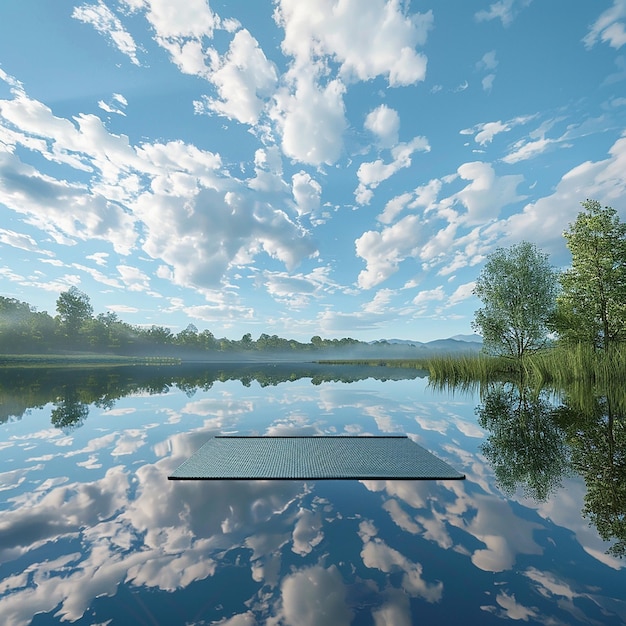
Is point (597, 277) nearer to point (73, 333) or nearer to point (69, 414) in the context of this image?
point (69, 414)

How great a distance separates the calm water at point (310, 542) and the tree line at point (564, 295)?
12.1 m

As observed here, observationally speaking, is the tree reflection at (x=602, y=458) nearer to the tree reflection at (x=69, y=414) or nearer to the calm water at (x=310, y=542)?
the calm water at (x=310, y=542)

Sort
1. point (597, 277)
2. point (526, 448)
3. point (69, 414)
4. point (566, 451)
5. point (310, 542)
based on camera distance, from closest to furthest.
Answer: point (310, 542) → point (566, 451) → point (526, 448) → point (69, 414) → point (597, 277)

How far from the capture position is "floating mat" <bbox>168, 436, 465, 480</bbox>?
2.96m

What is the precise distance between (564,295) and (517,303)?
2578 millimetres

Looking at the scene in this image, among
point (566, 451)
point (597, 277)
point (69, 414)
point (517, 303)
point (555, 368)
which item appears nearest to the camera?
point (566, 451)

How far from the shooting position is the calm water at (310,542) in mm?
1383

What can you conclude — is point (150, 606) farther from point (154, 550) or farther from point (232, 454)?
point (232, 454)

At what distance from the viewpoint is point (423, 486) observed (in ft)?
8.95

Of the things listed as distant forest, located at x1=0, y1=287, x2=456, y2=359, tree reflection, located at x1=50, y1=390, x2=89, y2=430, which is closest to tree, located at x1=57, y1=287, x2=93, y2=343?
distant forest, located at x1=0, y1=287, x2=456, y2=359

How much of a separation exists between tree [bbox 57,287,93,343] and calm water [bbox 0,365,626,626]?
63360 mm

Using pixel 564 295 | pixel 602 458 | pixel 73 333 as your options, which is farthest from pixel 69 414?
pixel 73 333

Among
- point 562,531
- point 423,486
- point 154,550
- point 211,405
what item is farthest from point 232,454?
point 211,405

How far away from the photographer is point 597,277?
44.7 ft
